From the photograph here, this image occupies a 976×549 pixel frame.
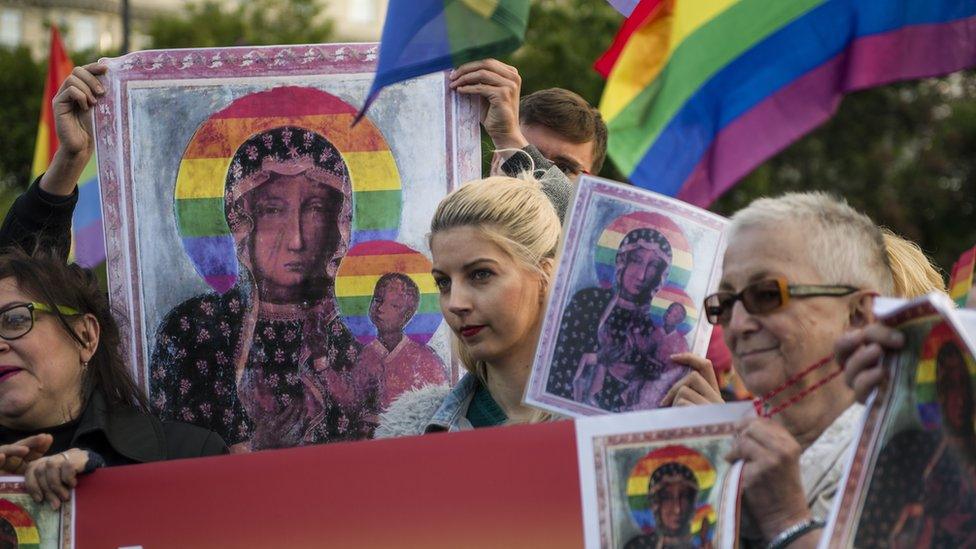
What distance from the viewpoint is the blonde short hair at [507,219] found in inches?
177

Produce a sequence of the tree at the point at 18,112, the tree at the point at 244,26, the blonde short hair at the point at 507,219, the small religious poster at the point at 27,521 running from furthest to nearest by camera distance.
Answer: the tree at the point at 244,26
the tree at the point at 18,112
the blonde short hair at the point at 507,219
the small religious poster at the point at 27,521

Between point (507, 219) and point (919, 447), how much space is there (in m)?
1.79

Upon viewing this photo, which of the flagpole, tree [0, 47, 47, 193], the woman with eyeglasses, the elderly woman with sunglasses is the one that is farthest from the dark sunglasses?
tree [0, 47, 47, 193]

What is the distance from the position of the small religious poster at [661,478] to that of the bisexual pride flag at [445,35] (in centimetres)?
117

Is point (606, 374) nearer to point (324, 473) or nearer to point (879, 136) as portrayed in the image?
A: point (324, 473)

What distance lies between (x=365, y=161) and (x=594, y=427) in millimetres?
1533

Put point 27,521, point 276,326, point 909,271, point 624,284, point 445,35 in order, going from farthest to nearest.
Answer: point 276,326, point 445,35, point 624,284, point 909,271, point 27,521

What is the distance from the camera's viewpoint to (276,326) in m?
4.85

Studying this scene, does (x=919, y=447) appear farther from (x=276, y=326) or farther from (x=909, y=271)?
(x=276, y=326)

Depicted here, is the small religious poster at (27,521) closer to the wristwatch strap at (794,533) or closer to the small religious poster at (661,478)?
the small religious poster at (661,478)

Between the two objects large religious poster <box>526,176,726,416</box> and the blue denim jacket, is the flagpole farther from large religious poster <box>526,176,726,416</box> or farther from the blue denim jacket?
large religious poster <box>526,176,726,416</box>

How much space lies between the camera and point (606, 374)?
4113mm

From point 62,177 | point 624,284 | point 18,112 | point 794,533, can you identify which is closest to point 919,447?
point 794,533

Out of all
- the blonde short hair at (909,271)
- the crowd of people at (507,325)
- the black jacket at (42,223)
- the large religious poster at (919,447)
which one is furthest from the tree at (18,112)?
the large religious poster at (919,447)
